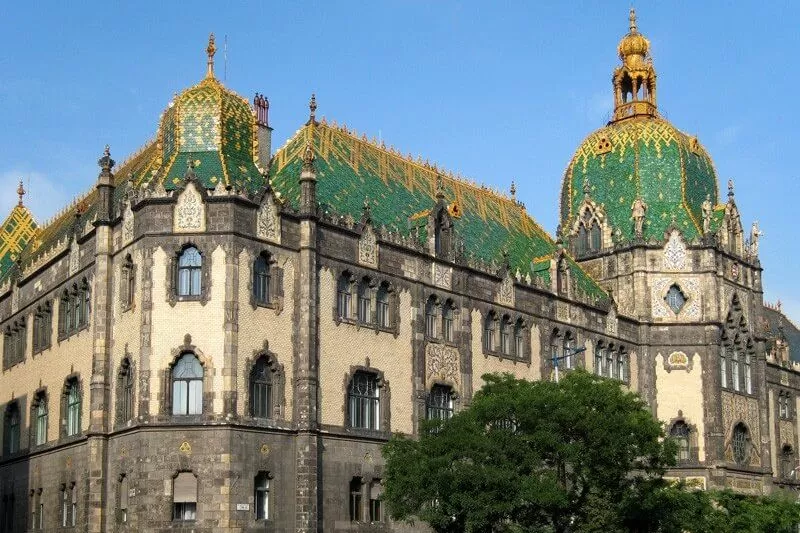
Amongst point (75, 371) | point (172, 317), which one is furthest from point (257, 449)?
point (75, 371)

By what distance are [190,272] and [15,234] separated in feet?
84.5

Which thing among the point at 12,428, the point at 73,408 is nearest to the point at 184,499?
the point at 73,408

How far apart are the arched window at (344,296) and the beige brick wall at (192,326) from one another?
235 inches

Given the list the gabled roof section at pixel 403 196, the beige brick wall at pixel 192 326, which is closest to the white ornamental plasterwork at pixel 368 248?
the gabled roof section at pixel 403 196

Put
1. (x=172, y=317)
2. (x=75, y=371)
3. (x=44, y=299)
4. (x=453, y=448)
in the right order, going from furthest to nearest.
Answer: (x=44, y=299)
(x=75, y=371)
(x=172, y=317)
(x=453, y=448)

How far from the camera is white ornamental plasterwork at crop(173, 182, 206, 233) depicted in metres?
49.6

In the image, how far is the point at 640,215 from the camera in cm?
7444

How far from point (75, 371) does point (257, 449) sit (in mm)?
11479

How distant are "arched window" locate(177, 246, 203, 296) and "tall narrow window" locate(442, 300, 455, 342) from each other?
13666mm

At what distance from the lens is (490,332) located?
61.1 m

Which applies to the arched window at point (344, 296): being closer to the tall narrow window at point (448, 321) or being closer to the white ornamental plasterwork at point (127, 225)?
the tall narrow window at point (448, 321)

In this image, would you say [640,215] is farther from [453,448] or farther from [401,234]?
[453,448]

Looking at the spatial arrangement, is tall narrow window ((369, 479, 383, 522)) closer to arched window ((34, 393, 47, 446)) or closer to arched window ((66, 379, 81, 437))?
arched window ((66, 379, 81, 437))

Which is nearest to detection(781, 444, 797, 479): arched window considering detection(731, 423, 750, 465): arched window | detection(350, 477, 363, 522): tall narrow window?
detection(731, 423, 750, 465): arched window
